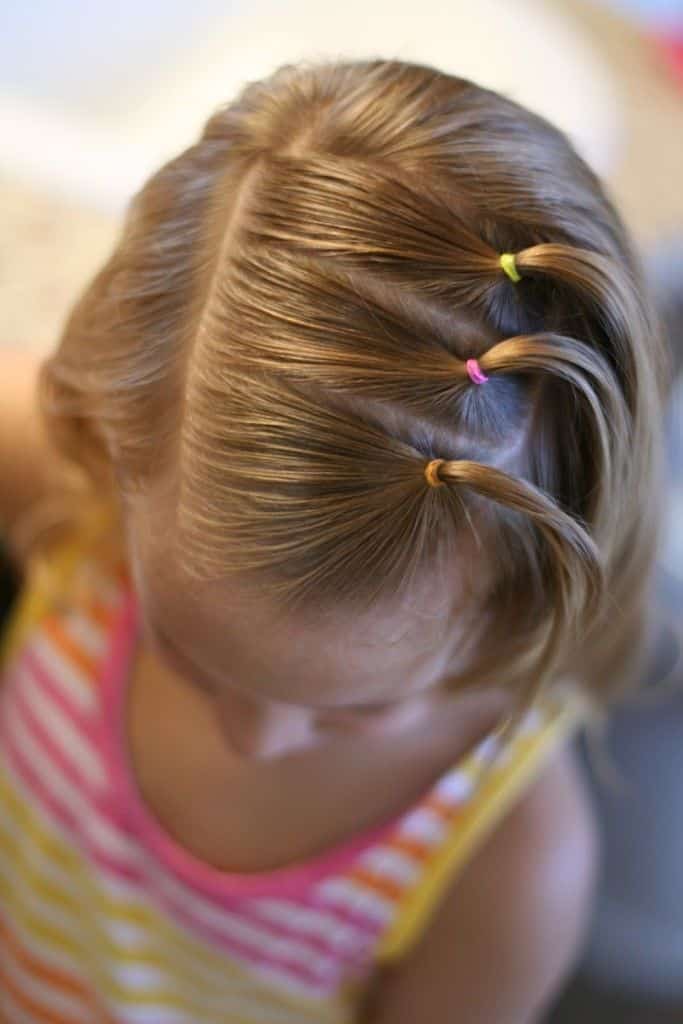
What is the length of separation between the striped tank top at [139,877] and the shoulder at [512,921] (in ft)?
0.04

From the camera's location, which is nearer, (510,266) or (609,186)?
(510,266)

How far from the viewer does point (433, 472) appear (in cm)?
41

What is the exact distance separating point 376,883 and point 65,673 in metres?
0.24

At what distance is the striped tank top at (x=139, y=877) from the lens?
696 millimetres

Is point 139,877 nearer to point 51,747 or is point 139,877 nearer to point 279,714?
point 51,747

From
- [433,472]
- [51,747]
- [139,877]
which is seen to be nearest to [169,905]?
[139,877]

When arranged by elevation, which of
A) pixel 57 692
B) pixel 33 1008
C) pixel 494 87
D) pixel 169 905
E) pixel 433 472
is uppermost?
pixel 494 87

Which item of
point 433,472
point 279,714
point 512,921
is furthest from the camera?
point 512,921

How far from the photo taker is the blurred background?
0.84 metres

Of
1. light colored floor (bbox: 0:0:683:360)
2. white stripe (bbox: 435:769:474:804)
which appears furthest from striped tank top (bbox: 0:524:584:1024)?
light colored floor (bbox: 0:0:683:360)

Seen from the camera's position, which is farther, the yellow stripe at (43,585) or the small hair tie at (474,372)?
the yellow stripe at (43,585)

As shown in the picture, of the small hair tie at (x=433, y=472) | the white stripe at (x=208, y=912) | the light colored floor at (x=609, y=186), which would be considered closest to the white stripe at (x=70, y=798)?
the white stripe at (x=208, y=912)

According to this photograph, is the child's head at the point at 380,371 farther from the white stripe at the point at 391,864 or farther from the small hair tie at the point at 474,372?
the white stripe at the point at 391,864

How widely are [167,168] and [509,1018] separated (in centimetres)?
56
